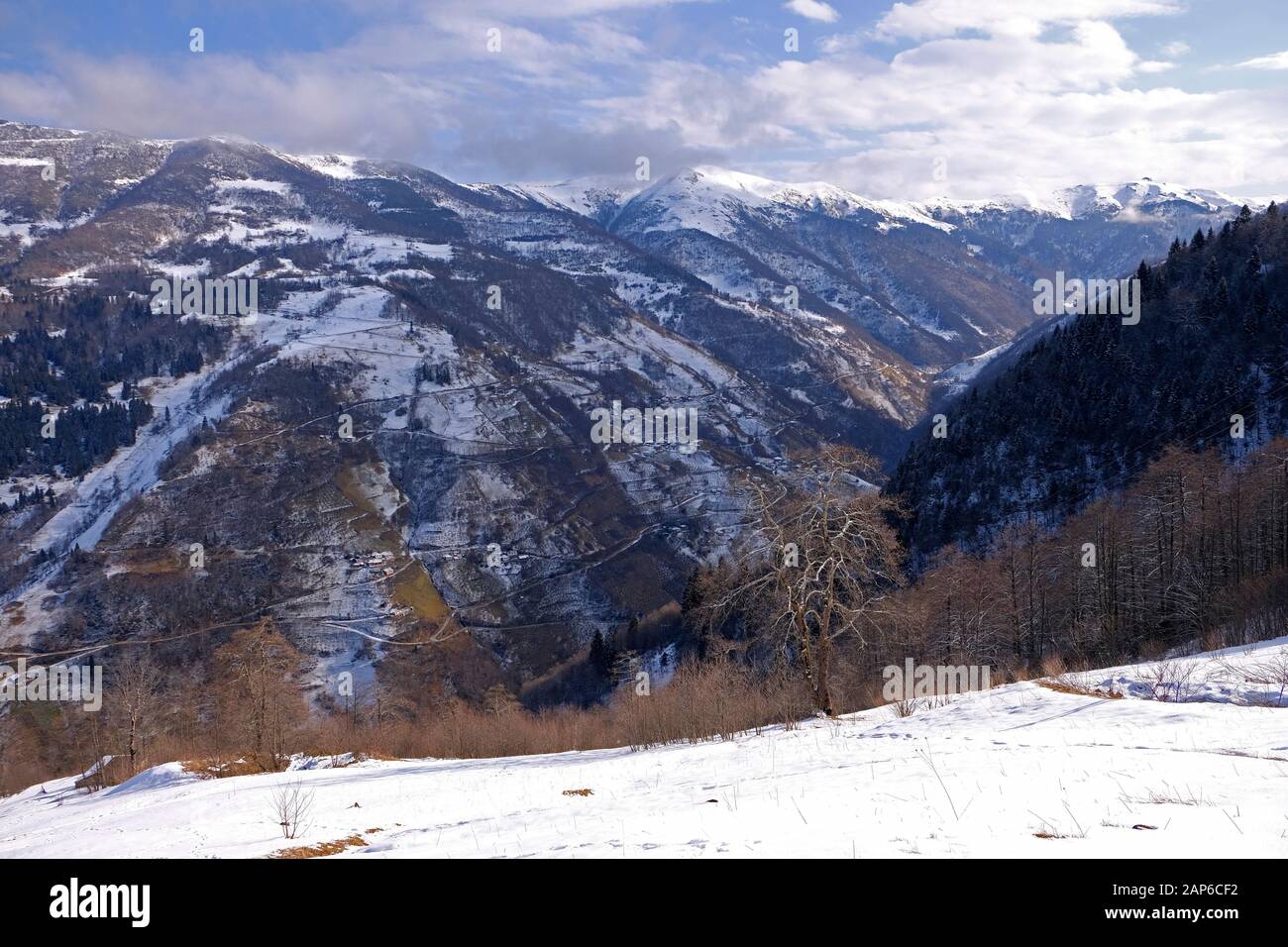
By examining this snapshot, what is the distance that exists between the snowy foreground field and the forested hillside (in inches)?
3125

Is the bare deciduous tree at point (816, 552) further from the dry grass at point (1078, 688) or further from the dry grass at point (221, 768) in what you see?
the dry grass at point (221, 768)

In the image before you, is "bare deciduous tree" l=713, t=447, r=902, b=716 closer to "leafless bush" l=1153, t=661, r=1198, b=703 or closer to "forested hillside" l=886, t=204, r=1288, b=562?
"leafless bush" l=1153, t=661, r=1198, b=703

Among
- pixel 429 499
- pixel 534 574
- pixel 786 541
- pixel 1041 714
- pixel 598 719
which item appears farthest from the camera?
pixel 429 499

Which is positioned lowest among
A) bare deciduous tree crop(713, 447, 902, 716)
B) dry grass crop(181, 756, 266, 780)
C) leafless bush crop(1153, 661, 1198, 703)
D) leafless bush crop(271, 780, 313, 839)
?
dry grass crop(181, 756, 266, 780)

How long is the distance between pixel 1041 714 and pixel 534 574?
491 feet

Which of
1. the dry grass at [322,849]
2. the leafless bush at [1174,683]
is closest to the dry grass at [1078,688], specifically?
the leafless bush at [1174,683]

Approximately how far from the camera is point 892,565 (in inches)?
934

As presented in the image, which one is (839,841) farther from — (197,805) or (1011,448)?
(1011,448)

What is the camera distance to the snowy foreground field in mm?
7367

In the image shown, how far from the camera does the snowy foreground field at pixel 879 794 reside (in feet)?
24.2

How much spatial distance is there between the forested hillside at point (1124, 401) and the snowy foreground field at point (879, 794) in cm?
7936

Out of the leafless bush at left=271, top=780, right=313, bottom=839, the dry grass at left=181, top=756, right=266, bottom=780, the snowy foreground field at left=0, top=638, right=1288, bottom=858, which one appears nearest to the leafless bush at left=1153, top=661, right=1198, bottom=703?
the snowy foreground field at left=0, top=638, right=1288, bottom=858

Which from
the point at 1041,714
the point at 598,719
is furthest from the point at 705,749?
the point at 598,719
